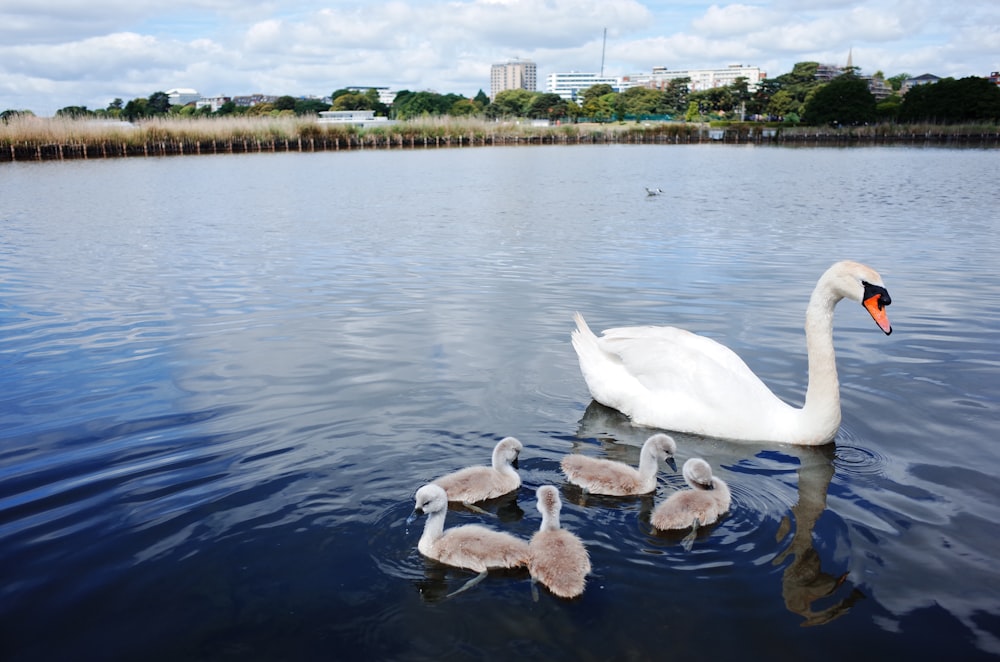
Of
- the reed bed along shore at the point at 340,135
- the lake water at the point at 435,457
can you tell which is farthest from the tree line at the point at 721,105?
the lake water at the point at 435,457

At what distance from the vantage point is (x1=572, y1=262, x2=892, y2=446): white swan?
626 cm

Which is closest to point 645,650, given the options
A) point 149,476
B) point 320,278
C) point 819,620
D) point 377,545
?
point 819,620

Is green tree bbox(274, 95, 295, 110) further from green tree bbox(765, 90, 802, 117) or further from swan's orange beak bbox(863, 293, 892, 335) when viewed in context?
swan's orange beak bbox(863, 293, 892, 335)

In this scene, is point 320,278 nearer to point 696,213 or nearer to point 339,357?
point 339,357

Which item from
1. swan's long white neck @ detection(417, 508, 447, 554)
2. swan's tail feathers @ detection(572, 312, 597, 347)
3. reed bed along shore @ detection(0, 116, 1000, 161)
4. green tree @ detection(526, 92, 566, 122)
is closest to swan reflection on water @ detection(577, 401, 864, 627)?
swan's tail feathers @ detection(572, 312, 597, 347)

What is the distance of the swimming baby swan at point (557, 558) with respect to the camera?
166 inches

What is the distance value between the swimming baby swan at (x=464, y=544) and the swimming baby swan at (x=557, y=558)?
0.36ft

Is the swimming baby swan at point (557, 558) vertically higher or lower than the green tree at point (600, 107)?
lower

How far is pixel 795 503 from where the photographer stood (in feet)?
17.7

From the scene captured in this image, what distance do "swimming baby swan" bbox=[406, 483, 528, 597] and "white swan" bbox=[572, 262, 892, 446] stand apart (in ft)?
8.15

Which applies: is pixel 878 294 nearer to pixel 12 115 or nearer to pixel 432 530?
pixel 432 530

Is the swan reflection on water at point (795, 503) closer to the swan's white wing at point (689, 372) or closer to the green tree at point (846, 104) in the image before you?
the swan's white wing at point (689, 372)

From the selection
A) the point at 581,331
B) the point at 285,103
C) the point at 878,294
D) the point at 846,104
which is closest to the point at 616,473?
the point at 581,331

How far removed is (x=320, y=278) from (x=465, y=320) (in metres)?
4.07
